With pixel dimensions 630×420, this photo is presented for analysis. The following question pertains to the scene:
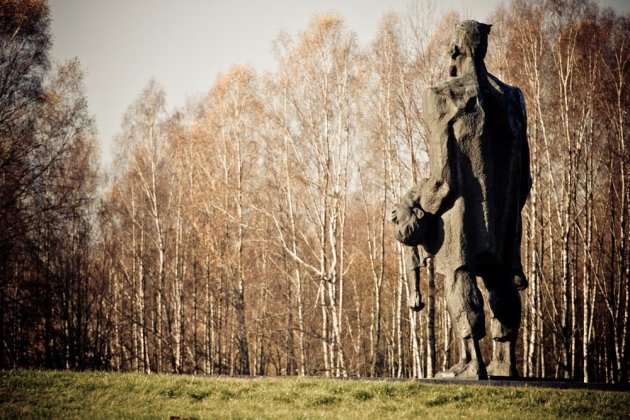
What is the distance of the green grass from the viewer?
18.4 feet

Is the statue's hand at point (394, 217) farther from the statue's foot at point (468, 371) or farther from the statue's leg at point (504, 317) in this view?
the statue's foot at point (468, 371)

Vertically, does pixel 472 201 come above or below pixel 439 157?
below

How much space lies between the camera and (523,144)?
7656mm

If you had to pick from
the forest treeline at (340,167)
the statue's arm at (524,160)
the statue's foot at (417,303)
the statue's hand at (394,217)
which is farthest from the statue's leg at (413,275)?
the forest treeline at (340,167)

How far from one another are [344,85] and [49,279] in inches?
462

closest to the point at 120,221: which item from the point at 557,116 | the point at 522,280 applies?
the point at 557,116

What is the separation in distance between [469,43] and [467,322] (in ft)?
11.4

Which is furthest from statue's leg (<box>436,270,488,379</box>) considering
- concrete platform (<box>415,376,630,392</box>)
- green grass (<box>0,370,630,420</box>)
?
green grass (<box>0,370,630,420</box>)

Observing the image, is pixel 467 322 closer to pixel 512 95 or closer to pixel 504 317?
pixel 504 317

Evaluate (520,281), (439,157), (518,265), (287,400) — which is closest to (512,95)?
(439,157)

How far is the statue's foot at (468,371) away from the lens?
688 centimetres

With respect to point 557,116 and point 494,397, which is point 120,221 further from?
point 494,397

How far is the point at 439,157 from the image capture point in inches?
289

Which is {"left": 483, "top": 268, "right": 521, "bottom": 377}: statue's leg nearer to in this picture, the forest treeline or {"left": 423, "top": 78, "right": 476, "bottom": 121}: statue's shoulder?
{"left": 423, "top": 78, "right": 476, "bottom": 121}: statue's shoulder
